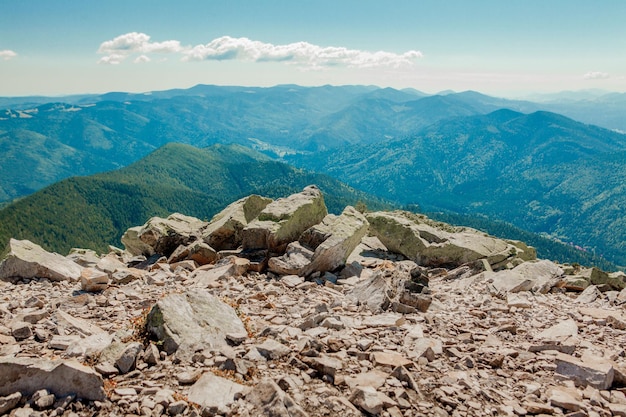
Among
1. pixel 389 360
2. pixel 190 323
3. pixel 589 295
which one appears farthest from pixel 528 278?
pixel 190 323

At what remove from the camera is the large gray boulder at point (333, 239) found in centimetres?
2164

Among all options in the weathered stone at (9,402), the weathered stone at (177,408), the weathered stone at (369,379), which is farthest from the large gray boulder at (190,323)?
the weathered stone at (369,379)

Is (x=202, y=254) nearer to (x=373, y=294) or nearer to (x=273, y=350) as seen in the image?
(x=373, y=294)

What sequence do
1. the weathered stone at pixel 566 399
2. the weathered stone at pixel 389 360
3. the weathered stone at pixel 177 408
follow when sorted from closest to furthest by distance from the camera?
the weathered stone at pixel 177 408, the weathered stone at pixel 566 399, the weathered stone at pixel 389 360

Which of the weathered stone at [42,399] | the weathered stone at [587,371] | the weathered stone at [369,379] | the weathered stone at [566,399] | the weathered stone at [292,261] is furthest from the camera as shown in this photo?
the weathered stone at [292,261]

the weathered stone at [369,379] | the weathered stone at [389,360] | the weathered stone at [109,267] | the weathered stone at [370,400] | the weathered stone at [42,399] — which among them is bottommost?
the weathered stone at [109,267]

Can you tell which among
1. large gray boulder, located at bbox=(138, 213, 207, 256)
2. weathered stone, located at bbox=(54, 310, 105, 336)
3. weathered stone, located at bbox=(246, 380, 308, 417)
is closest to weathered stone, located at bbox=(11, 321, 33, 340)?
weathered stone, located at bbox=(54, 310, 105, 336)

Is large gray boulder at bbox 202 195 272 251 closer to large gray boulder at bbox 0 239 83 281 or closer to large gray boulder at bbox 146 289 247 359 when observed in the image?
large gray boulder at bbox 0 239 83 281

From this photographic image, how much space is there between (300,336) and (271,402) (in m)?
3.89

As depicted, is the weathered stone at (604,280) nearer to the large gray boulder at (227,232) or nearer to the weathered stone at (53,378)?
the large gray boulder at (227,232)

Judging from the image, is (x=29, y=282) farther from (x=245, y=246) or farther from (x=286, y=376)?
(x=286, y=376)

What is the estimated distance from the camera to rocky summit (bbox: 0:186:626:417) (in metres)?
→ 9.11

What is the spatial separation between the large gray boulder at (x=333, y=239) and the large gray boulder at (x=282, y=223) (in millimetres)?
927

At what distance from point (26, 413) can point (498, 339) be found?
1338cm
